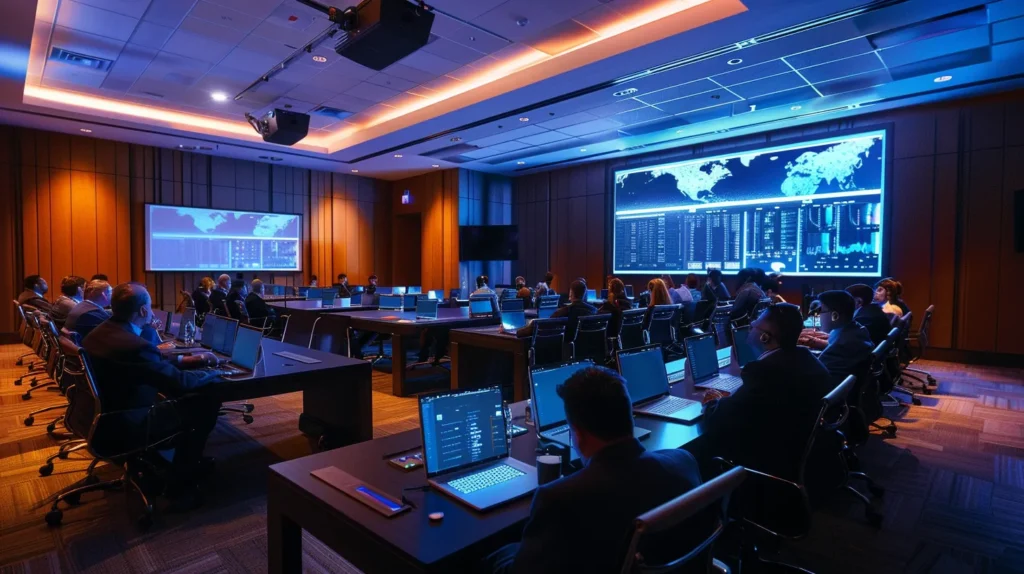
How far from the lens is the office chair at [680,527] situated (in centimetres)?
101

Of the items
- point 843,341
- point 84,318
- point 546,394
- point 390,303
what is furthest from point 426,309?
point 843,341

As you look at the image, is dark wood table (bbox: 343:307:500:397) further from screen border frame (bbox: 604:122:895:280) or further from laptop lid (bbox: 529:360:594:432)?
screen border frame (bbox: 604:122:895:280)

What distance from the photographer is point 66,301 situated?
218 inches

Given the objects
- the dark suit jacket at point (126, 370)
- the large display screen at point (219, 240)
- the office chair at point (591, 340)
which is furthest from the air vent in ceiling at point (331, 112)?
the dark suit jacket at point (126, 370)

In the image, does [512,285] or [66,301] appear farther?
[512,285]

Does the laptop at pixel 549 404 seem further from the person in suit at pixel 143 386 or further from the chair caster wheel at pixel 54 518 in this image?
the chair caster wheel at pixel 54 518

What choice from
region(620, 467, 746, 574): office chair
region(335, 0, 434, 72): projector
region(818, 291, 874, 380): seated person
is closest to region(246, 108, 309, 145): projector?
region(335, 0, 434, 72): projector

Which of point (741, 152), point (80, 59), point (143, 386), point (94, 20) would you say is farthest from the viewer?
point (741, 152)

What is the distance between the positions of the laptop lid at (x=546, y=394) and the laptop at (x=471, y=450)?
28cm

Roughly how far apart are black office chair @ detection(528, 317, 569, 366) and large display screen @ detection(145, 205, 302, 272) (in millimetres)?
9716

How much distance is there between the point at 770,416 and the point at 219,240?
1231cm

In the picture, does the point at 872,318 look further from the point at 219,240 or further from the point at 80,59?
the point at 219,240

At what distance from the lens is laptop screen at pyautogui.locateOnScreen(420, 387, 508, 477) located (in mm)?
1761

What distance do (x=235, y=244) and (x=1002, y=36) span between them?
13.4m
